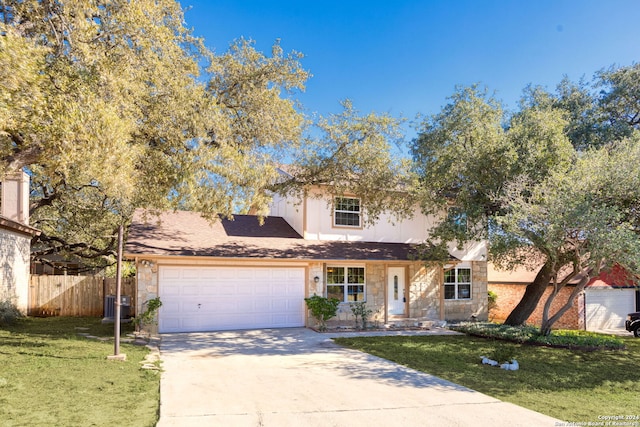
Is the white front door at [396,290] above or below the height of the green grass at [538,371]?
above

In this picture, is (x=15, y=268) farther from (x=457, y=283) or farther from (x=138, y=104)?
(x=457, y=283)

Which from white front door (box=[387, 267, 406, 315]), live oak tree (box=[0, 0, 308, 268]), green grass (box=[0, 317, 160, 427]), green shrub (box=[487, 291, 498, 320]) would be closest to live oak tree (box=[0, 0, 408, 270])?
live oak tree (box=[0, 0, 308, 268])

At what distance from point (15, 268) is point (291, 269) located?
10.8 metres

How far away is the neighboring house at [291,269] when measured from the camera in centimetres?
1484

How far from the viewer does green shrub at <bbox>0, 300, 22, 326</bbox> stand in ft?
49.2

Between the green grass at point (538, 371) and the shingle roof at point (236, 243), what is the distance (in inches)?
147

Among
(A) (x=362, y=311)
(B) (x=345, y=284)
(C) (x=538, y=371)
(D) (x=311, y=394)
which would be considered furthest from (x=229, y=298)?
(C) (x=538, y=371)

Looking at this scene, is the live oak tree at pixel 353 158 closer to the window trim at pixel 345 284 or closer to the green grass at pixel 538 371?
the window trim at pixel 345 284

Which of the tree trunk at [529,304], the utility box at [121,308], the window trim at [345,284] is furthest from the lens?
the tree trunk at [529,304]

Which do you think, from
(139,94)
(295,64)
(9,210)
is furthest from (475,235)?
(9,210)

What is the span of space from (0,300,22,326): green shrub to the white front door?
1342 centimetres

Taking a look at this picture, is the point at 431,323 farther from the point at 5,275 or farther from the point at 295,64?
the point at 5,275

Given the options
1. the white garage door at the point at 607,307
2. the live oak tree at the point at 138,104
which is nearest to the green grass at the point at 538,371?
the live oak tree at the point at 138,104

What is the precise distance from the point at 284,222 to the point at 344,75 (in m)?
6.60
